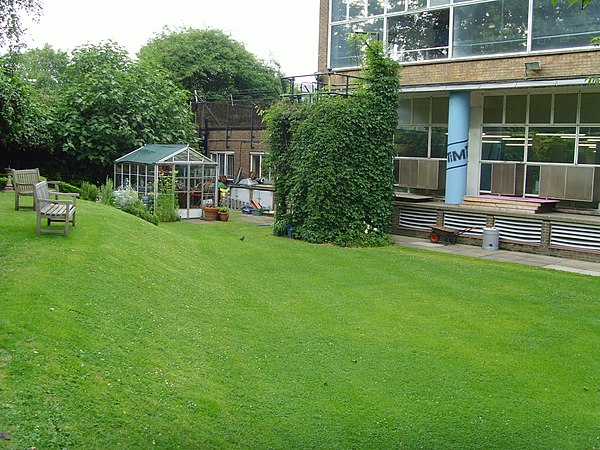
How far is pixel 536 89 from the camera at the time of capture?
20484 millimetres

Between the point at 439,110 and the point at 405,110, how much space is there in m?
1.32

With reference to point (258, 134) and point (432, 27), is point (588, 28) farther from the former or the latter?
point (258, 134)

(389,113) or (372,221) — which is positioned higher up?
(389,113)

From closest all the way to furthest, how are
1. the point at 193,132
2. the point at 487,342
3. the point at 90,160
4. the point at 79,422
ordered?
the point at 79,422 < the point at 487,342 < the point at 90,160 < the point at 193,132

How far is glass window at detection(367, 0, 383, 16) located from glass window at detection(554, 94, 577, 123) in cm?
652

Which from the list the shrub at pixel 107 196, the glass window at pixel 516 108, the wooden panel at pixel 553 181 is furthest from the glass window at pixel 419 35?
the shrub at pixel 107 196

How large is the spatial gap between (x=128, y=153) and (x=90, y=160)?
5.09 feet

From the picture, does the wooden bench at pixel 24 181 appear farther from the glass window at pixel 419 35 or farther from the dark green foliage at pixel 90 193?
the glass window at pixel 419 35

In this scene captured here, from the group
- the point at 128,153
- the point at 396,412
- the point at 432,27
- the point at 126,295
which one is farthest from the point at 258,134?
the point at 396,412

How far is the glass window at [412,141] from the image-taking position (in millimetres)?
23781

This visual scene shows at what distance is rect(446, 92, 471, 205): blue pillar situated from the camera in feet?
69.8

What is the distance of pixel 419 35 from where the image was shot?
72.8ft

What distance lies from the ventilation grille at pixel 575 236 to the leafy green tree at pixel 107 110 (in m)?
17.2

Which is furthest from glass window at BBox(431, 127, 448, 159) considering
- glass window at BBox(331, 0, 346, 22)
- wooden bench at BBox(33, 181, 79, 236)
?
wooden bench at BBox(33, 181, 79, 236)
